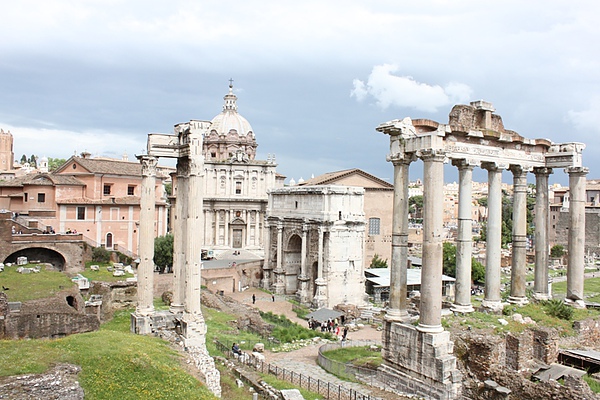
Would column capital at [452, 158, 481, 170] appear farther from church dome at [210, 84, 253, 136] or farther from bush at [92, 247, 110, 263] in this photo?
church dome at [210, 84, 253, 136]

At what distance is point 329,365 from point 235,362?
10.8ft

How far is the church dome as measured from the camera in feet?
182

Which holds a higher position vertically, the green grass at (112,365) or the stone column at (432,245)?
the stone column at (432,245)

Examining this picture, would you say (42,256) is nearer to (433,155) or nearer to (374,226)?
(433,155)

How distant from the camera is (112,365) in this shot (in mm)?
12094

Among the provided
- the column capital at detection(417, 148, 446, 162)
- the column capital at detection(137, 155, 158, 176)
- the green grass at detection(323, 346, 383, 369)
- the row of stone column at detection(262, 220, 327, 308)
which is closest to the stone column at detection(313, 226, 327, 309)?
the row of stone column at detection(262, 220, 327, 308)

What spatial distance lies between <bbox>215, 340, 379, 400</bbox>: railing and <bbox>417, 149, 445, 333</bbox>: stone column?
2.74 m

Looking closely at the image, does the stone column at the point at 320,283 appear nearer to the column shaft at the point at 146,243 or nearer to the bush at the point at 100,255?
the bush at the point at 100,255

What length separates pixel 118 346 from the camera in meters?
13.4

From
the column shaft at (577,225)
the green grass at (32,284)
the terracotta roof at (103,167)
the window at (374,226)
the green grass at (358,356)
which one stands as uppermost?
the terracotta roof at (103,167)

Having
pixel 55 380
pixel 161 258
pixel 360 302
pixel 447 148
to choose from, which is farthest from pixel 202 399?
pixel 161 258

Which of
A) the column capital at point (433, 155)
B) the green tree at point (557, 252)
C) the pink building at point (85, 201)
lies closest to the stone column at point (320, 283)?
the pink building at point (85, 201)

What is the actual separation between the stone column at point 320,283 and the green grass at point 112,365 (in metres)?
22.8

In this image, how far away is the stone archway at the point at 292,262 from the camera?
41.6m
